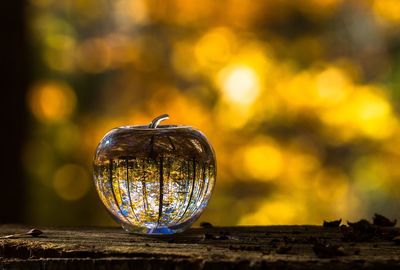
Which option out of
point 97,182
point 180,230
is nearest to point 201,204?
point 180,230

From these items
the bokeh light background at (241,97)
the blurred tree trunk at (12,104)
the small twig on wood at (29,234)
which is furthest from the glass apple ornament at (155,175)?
the bokeh light background at (241,97)

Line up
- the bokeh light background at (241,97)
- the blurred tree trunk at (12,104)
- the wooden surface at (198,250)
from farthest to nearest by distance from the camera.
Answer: the bokeh light background at (241,97)
the blurred tree trunk at (12,104)
the wooden surface at (198,250)

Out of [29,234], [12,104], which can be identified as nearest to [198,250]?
[29,234]

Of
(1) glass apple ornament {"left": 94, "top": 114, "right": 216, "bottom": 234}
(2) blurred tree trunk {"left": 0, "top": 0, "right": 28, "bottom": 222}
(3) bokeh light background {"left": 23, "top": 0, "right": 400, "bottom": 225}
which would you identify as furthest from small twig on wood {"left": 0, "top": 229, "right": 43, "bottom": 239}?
(3) bokeh light background {"left": 23, "top": 0, "right": 400, "bottom": 225}

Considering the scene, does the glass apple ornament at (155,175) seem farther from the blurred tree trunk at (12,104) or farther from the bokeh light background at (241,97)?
the bokeh light background at (241,97)

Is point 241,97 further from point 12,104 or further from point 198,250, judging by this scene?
point 198,250
